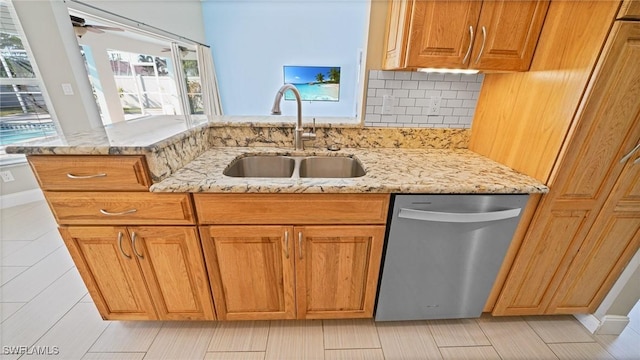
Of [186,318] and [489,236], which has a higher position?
[489,236]

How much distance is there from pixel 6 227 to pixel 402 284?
3.43 m

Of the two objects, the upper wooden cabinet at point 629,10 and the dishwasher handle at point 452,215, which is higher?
the upper wooden cabinet at point 629,10

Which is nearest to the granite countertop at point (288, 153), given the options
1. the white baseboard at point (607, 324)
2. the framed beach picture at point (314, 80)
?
the white baseboard at point (607, 324)

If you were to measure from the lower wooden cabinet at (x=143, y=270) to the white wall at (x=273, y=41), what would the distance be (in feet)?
11.9

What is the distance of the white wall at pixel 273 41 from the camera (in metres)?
4.35

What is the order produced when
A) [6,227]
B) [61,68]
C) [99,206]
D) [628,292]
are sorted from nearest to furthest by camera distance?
[99,206], [628,292], [6,227], [61,68]

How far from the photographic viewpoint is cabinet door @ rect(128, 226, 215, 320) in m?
1.03

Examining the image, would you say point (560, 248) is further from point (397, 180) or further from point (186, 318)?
point (186, 318)

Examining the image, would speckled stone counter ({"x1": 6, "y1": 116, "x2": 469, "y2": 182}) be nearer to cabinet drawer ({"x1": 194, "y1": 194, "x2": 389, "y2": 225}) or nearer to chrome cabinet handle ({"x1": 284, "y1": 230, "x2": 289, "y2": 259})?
cabinet drawer ({"x1": 194, "y1": 194, "x2": 389, "y2": 225})

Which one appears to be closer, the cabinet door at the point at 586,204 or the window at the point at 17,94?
the cabinet door at the point at 586,204

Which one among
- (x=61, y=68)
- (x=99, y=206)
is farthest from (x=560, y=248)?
(x=61, y=68)

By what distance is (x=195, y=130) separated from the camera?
1.25 m

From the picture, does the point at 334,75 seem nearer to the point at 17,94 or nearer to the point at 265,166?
the point at 265,166

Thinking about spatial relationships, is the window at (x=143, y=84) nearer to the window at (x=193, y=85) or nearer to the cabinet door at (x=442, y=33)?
the window at (x=193, y=85)
